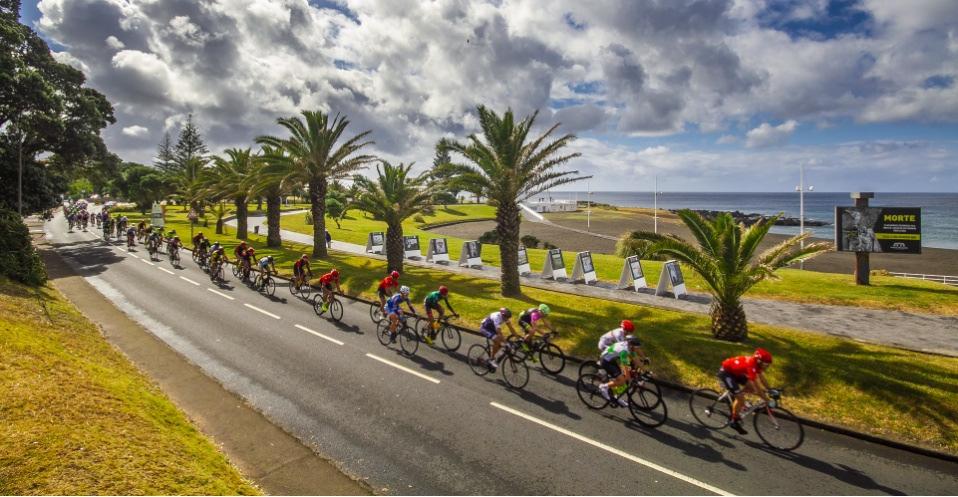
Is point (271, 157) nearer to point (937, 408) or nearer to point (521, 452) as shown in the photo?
point (521, 452)

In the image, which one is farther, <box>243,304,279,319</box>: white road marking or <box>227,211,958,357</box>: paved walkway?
<box>243,304,279,319</box>: white road marking

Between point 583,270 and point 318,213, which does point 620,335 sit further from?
point 318,213

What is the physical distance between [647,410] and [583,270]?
13228 mm

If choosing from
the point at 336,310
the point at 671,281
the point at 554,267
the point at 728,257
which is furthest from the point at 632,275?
the point at 336,310

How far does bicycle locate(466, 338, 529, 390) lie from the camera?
35.3 feet

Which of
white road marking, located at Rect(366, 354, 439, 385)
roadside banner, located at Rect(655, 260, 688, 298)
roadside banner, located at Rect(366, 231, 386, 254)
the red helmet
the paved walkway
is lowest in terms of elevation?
white road marking, located at Rect(366, 354, 439, 385)

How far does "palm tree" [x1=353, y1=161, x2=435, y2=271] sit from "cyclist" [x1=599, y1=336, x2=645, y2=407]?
13.8m

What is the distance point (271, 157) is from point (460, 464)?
2527 cm

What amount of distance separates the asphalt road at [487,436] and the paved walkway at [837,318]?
6951 mm

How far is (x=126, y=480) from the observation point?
5477 mm

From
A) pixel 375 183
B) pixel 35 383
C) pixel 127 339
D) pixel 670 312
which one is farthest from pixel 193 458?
pixel 375 183

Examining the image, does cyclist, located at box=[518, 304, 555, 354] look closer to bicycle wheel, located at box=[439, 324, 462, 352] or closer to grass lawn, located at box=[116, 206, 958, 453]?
grass lawn, located at box=[116, 206, 958, 453]

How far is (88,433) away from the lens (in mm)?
6266

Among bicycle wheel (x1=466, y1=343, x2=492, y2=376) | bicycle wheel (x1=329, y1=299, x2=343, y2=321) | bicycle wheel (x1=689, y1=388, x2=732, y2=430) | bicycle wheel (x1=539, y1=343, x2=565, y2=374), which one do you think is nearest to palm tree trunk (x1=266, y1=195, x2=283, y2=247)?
bicycle wheel (x1=329, y1=299, x2=343, y2=321)
